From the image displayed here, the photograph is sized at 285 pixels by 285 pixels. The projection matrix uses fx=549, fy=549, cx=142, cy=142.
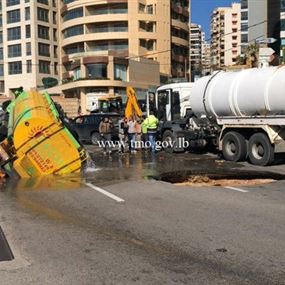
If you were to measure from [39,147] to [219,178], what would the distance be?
16.5 feet

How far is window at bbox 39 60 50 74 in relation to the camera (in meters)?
108

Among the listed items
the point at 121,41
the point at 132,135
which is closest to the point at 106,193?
the point at 132,135

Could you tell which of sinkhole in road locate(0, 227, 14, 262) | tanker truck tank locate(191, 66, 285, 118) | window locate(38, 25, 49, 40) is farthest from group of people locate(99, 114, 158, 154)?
window locate(38, 25, 49, 40)

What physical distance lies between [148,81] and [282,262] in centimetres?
8438

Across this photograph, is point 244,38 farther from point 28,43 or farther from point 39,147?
point 39,147

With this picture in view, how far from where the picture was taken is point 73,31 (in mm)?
99938

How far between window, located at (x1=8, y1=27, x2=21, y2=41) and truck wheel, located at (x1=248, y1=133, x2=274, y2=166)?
319 feet

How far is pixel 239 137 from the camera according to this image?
59.7ft

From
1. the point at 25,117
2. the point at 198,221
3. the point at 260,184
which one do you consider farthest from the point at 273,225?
the point at 25,117

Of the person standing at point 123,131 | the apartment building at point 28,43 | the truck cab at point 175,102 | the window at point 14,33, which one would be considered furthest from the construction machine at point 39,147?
the window at point 14,33

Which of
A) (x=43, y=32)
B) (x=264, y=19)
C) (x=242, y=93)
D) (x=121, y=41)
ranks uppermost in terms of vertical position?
(x=43, y=32)

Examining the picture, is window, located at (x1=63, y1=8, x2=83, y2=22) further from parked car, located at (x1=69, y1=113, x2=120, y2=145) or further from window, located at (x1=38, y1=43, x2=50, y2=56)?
parked car, located at (x1=69, y1=113, x2=120, y2=145)

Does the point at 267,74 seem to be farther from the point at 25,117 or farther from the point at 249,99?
the point at 25,117

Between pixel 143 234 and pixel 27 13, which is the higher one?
pixel 27 13
